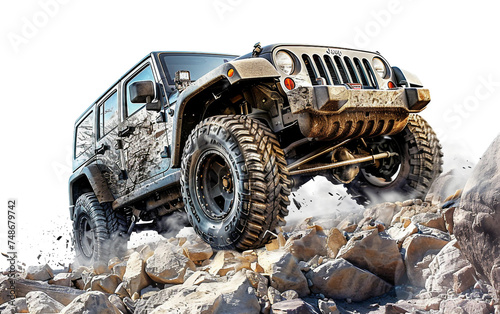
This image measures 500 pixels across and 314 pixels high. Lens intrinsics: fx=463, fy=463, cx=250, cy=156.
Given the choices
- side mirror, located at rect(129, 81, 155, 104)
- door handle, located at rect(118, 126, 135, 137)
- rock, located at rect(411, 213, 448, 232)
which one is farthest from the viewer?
door handle, located at rect(118, 126, 135, 137)

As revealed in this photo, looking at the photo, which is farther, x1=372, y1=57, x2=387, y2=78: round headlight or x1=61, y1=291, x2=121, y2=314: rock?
x1=372, y1=57, x2=387, y2=78: round headlight

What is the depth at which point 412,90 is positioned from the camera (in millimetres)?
3736

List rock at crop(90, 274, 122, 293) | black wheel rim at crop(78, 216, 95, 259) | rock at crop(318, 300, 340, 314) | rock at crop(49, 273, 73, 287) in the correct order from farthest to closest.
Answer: black wheel rim at crop(78, 216, 95, 259) → rock at crop(49, 273, 73, 287) → rock at crop(90, 274, 122, 293) → rock at crop(318, 300, 340, 314)

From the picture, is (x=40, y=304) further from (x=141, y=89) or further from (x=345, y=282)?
(x=141, y=89)

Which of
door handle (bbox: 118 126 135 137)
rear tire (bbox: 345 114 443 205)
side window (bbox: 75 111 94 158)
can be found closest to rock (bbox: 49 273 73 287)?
door handle (bbox: 118 126 135 137)

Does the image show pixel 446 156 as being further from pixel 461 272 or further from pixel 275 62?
pixel 461 272

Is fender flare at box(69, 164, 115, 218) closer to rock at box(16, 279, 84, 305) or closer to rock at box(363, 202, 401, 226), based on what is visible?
rock at box(16, 279, 84, 305)

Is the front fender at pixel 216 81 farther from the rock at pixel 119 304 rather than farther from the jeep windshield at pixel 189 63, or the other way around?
the rock at pixel 119 304

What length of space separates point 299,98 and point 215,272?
4.28ft

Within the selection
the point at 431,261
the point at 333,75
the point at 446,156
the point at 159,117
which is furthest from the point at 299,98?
the point at 446,156

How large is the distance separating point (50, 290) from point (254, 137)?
194 cm

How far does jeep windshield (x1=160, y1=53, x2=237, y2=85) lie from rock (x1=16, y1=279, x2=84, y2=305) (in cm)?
222

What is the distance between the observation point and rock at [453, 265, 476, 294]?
2203mm

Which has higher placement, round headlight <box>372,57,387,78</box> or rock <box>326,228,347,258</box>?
round headlight <box>372,57,387,78</box>
